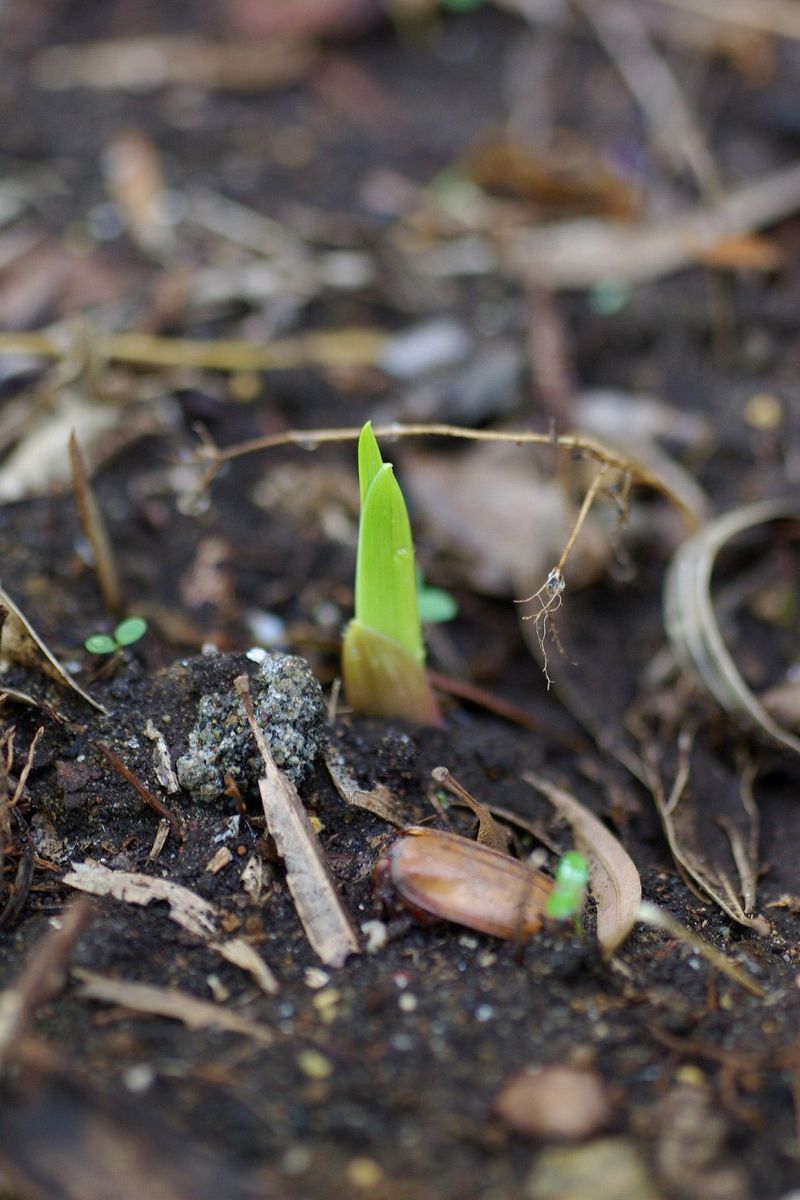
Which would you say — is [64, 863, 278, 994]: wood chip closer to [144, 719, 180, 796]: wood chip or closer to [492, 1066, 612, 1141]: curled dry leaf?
[144, 719, 180, 796]: wood chip

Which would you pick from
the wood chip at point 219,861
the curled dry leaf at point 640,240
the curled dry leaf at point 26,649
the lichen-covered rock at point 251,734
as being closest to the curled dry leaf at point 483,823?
the lichen-covered rock at point 251,734

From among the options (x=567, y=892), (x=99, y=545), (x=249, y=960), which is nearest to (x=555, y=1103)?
(x=567, y=892)

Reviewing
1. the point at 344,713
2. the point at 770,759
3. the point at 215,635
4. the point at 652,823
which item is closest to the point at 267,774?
the point at 344,713

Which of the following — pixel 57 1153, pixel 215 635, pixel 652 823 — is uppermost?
pixel 57 1153

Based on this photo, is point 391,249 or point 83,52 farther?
point 83,52

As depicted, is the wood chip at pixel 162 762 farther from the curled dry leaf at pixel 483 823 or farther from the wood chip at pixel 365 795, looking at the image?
A: the curled dry leaf at pixel 483 823

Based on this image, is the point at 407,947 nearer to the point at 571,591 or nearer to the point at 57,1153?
the point at 57,1153

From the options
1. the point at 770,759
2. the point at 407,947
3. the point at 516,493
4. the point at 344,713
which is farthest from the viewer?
the point at 516,493

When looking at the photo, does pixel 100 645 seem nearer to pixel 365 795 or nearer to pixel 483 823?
pixel 365 795
